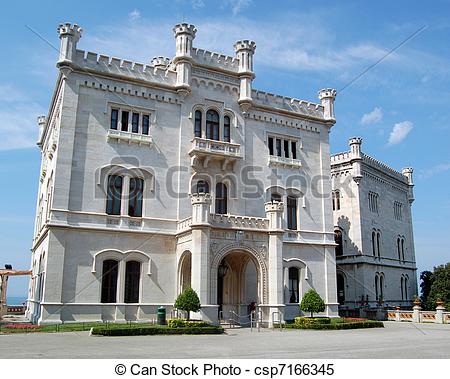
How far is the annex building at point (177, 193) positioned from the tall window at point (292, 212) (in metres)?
0.11

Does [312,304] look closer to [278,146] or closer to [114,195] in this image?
[278,146]

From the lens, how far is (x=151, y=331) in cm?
2200

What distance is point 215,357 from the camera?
13.6 metres

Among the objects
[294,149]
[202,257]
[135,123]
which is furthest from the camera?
[294,149]

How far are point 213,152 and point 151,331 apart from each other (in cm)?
1401

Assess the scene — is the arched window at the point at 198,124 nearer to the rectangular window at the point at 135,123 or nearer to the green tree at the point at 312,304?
the rectangular window at the point at 135,123

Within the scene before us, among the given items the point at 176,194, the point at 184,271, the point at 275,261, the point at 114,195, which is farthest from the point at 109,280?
the point at 275,261

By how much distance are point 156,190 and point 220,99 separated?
8597 mm

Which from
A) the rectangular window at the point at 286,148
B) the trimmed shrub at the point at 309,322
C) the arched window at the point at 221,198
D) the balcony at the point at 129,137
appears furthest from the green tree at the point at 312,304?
the balcony at the point at 129,137

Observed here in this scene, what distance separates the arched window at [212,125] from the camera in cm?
3378

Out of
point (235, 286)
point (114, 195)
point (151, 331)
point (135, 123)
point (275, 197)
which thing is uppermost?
point (135, 123)

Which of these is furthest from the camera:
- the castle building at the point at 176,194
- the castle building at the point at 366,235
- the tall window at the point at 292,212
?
the castle building at the point at 366,235
